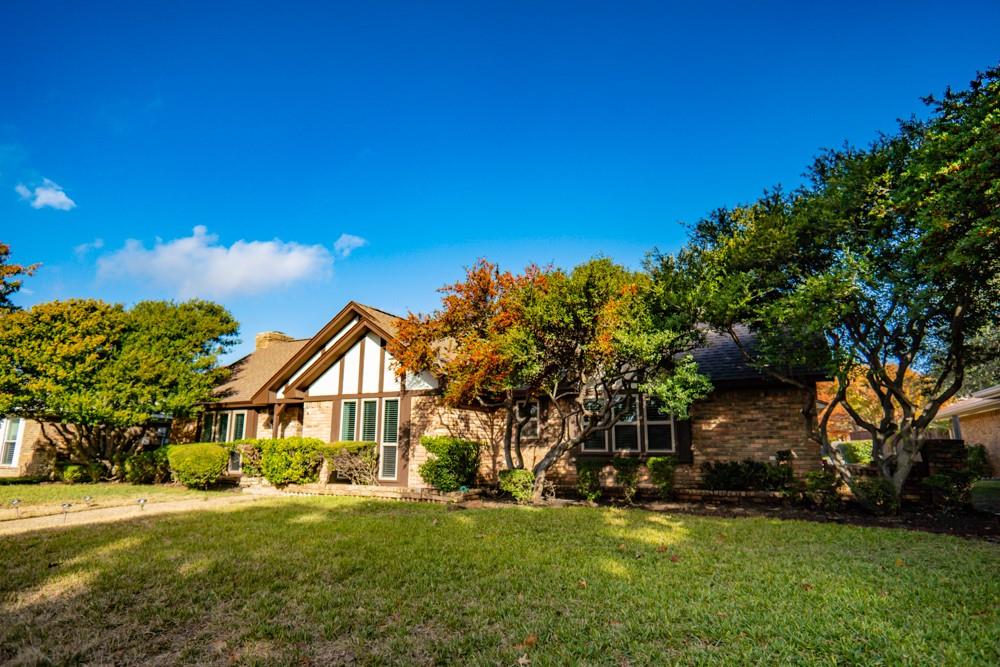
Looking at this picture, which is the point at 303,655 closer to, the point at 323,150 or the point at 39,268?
the point at 323,150

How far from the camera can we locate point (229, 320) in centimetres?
2102

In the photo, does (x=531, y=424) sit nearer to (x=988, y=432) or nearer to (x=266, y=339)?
(x=266, y=339)

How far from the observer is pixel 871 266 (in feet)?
32.2

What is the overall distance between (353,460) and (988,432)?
26.4 m

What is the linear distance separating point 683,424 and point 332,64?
1332 centimetres

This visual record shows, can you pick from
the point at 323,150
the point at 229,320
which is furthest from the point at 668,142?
the point at 229,320

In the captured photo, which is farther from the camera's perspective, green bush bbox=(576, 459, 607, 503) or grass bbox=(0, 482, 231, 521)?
green bush bbox=(576, 459, 607, 503)

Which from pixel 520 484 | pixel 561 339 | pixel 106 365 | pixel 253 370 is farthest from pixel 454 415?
pixel 106 365

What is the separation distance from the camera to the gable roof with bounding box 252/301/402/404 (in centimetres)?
1591

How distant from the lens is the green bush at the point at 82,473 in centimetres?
1927

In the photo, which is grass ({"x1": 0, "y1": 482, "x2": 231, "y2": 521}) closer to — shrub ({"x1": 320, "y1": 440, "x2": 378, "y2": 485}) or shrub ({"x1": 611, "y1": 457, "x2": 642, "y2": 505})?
shrub ({"x1": 320, "y1": 440, "x2": 378, "y2": 485})

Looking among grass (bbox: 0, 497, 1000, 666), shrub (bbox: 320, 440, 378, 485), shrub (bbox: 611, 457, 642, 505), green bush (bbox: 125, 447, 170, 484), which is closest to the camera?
grass (bbox: 0, 497, 1000, 666)

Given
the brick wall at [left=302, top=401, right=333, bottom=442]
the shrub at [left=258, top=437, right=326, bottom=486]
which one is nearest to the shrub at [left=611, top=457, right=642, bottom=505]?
the shrub at [left=258, top=437, right=326, bottom=486]

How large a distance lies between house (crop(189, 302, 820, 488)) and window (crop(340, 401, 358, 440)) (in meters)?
0.03
